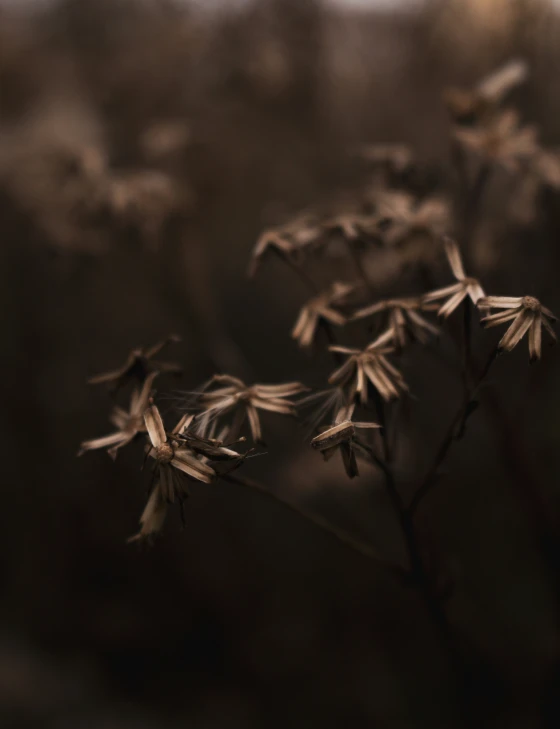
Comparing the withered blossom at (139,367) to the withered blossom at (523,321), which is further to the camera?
the withered blossom at (139,367)

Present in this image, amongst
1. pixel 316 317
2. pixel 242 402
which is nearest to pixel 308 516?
pixel 242 402

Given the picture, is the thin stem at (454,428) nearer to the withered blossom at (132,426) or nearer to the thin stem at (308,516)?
the thin stem at (308,516)

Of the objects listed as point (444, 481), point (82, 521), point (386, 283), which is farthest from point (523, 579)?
point (82, 521)

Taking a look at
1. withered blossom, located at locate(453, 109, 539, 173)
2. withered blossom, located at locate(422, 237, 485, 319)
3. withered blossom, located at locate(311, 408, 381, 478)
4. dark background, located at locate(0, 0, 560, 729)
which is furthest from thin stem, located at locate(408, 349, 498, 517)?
withered blossom, located at locate(453, 109, 539, 173)

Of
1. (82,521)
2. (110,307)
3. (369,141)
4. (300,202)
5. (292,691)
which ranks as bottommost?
(292,691)

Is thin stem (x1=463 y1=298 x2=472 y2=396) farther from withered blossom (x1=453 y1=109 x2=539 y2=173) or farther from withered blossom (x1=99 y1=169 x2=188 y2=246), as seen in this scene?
withered blossom (x1=99 y1=169 x2=188 y2=246)

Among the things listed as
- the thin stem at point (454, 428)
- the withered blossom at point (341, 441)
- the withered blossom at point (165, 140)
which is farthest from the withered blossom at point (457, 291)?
the withered blossom at point (165, 140)

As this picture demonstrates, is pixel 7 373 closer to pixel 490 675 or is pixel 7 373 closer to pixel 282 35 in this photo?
pixel 282 35

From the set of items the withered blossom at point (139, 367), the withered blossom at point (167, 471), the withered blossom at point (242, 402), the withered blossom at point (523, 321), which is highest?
the withered blossom at point (523, 321)

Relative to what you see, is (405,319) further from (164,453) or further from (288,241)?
(164,453)
